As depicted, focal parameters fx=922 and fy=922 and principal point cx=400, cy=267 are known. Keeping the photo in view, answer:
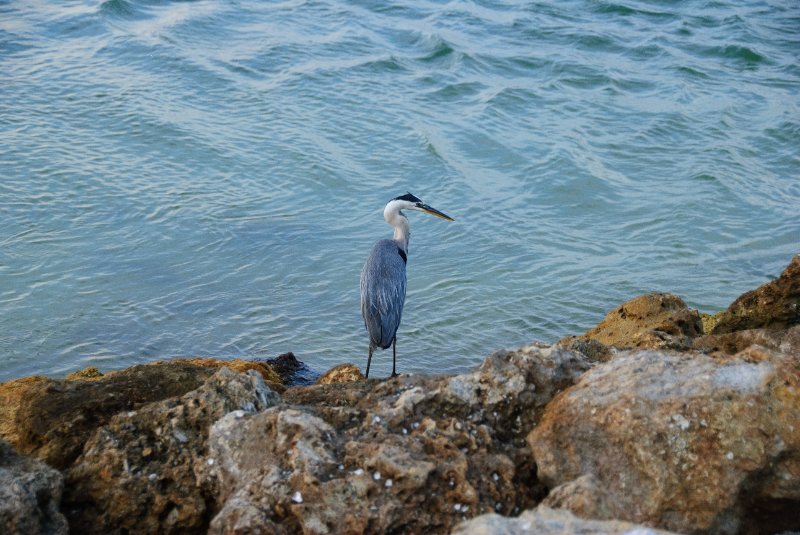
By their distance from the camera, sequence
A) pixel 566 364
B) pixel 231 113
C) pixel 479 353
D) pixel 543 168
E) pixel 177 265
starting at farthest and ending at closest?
pixel 231 113, pixel 543 168, pixel 177 265, pixel 479 353, pixel 566 364

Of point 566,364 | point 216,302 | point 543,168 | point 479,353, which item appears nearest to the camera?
point 566,364

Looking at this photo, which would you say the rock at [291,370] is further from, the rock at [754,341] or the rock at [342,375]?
the rock at [754,341]

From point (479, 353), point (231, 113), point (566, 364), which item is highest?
point (566, 364)

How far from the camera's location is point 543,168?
12.2 m

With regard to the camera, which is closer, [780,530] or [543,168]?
[780,530]

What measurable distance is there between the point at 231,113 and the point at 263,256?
4.42 m

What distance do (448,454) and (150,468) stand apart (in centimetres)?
115

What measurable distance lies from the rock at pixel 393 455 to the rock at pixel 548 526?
0.53 meters

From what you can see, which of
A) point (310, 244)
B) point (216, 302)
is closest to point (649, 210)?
point (310, 244)

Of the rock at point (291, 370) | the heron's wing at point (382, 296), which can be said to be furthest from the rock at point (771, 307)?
the rock at point (291, 370)

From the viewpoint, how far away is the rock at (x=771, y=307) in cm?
543

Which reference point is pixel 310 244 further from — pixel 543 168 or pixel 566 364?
pixel 566 364

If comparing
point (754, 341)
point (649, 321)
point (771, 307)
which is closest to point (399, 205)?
point (649, 321)

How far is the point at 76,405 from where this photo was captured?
13.3 feet
